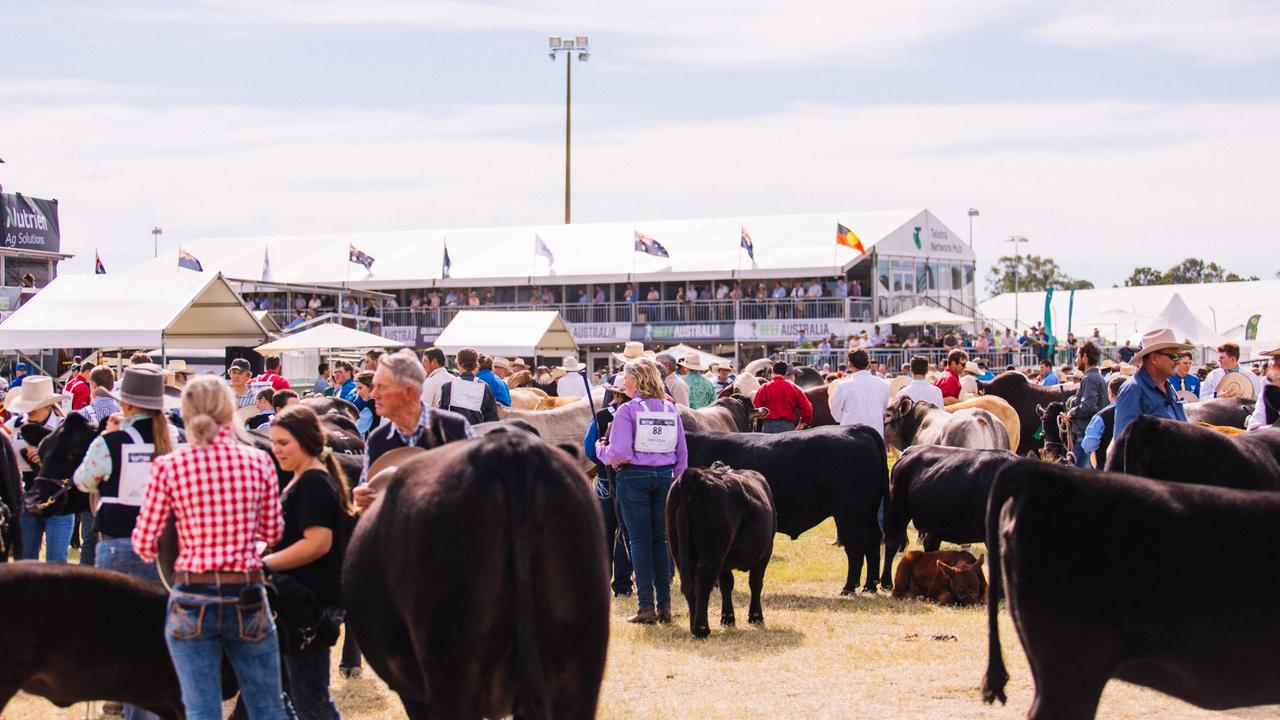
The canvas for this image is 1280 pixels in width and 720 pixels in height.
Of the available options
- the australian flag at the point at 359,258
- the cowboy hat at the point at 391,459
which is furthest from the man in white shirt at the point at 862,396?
the australian flag at the point at 359,258

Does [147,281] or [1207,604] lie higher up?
[147,281]

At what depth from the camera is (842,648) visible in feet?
31.1

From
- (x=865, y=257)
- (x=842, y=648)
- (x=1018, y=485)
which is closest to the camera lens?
(x=1018, y=485)

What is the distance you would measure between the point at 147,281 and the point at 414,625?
18.0 metres

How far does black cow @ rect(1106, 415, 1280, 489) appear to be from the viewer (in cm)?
708

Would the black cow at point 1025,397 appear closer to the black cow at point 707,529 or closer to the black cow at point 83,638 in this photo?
the black cow at point 707,529

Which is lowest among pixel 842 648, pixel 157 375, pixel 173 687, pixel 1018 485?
pixel 842 648

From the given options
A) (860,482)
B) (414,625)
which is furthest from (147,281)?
(414,625)

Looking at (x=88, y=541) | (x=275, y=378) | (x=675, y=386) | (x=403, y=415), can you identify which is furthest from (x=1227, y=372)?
(x=403, y=415)

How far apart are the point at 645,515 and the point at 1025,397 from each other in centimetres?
1396

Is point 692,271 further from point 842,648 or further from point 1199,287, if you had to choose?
point 842,648

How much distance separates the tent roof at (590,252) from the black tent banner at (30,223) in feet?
14.9

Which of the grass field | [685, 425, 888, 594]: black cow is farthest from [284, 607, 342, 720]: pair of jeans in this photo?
[685, 425, 888, 594]: black cow

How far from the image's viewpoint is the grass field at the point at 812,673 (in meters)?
7.73
